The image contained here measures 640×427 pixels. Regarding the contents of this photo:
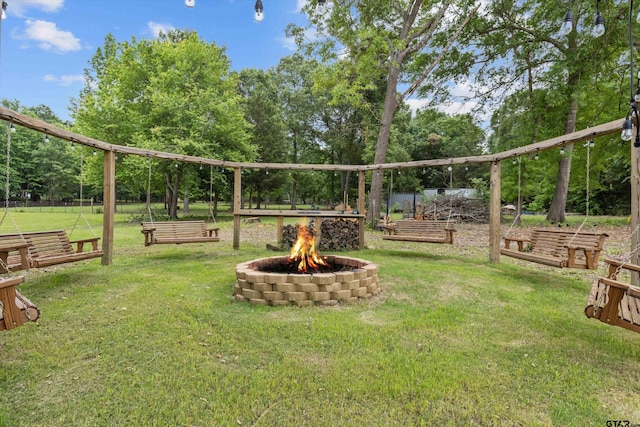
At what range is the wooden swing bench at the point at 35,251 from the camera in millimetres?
4988

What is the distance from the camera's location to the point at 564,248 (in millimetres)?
6004

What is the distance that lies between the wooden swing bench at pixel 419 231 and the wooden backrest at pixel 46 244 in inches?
265

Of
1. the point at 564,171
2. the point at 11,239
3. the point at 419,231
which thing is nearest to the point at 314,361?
the point at 11,239

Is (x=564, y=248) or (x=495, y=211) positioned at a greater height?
(x=495, y=211)

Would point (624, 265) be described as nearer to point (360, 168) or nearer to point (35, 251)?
point (360, 168)

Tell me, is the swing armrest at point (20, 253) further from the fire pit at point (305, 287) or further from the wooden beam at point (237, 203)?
the wooden beam at point (237, 203)

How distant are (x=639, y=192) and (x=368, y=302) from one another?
384 cm

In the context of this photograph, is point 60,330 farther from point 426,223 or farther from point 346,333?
point 426,223

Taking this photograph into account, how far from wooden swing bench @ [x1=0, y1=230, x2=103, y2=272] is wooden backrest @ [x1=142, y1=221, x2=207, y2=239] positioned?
70.2 inches

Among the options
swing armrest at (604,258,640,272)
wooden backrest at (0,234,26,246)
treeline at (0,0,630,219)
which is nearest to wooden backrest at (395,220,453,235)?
treeline at (0,0,630,219)

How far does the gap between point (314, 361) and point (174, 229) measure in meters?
6.42

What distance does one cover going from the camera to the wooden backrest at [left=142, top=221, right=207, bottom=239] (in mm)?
8039

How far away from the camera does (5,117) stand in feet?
15.1

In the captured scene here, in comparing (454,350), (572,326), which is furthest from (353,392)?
(572,326)
